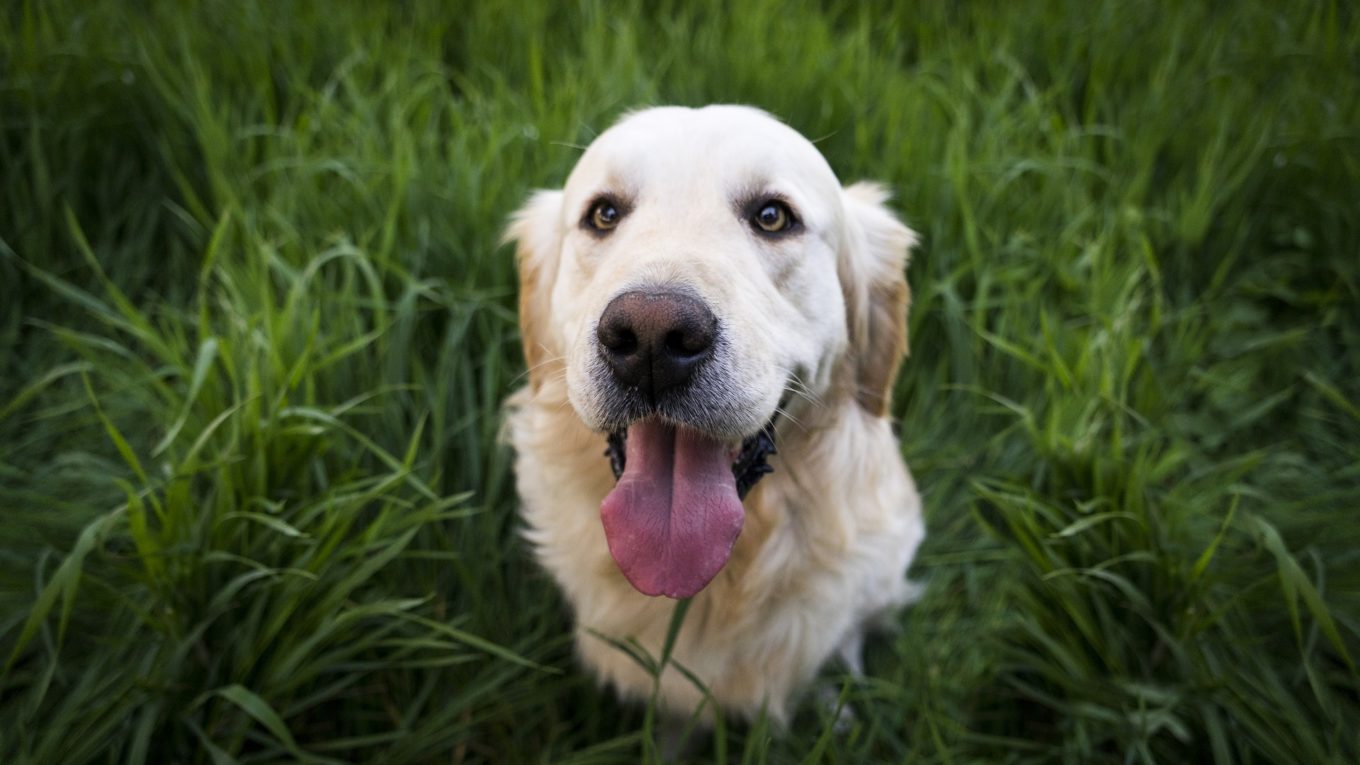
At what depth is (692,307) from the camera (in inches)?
61.4

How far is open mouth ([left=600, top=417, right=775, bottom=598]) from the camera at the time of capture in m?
1.77

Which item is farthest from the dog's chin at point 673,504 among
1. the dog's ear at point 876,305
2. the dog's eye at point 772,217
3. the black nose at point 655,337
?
the dog's ear at point 876,305

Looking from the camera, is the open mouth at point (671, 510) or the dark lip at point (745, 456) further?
the dark lip at point (745, 456)

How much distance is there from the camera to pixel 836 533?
7.05 ft

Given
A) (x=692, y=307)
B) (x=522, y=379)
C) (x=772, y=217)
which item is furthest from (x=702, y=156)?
(x=522, y=379)

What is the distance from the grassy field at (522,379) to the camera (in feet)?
6.70

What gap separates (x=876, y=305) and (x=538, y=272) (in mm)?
875

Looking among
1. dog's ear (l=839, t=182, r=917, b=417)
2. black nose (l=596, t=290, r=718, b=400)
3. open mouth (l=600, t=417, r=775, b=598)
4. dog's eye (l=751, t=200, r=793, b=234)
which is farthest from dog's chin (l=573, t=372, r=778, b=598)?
dog's ear (l=839, t=182, r=917, b=417)

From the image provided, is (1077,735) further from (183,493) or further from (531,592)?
(183,493)

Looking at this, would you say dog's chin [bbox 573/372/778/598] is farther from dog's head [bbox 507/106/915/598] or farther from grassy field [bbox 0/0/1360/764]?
grassy field [bbox 0/0/1360/764]

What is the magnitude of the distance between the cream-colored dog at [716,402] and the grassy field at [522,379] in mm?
242

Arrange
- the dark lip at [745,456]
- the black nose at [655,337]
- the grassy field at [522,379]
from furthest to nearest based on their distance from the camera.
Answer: the grassy field at [522,379] < the dark lip at [745,456] < the black nose at [655,337]

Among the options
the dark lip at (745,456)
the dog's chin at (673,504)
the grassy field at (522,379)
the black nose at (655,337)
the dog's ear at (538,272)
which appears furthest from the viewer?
the dog's ear at (538,272)

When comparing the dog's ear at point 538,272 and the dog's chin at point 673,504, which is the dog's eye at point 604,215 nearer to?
the dog's ear at point 538,272
